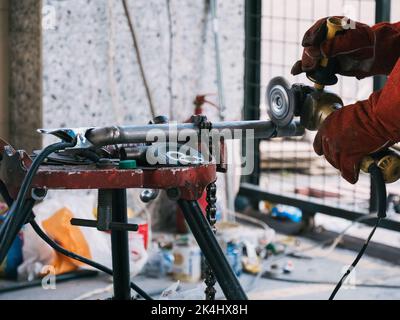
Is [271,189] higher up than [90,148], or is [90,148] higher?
[90,148]

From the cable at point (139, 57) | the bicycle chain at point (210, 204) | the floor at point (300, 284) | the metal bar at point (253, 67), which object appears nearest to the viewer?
the bicycle chain at point (210, 204)

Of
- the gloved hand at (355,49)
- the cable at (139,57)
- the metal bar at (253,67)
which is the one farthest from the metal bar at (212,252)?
the metal bar at (253,67)

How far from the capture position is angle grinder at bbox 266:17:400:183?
79.3 inches

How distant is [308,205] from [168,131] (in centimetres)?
319

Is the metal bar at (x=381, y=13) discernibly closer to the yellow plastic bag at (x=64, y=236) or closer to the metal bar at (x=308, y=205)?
the metal bar at (x=308, y=205)

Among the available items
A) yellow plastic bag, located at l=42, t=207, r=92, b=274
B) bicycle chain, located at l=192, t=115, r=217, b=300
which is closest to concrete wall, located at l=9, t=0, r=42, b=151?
yellow plastic bag, located at l=42, t=207, r=92, b=274

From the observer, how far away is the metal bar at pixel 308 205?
4469 millimetres

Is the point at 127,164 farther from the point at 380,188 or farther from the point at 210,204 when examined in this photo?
the point at 380,188

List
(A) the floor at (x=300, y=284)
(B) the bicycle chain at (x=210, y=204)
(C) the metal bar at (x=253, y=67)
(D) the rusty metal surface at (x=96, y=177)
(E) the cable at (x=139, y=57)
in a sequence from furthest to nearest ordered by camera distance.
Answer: (C) the metal bar at (x=253, y=67) → (E) the cable at (x=139, y=57) → (A) the floor at (x=300, y=284) → (B) the bicycle chain at (x=210, y=204) → (D) the rusty metal surface at (x=96, y=177)

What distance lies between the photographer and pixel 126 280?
2.12 metres
